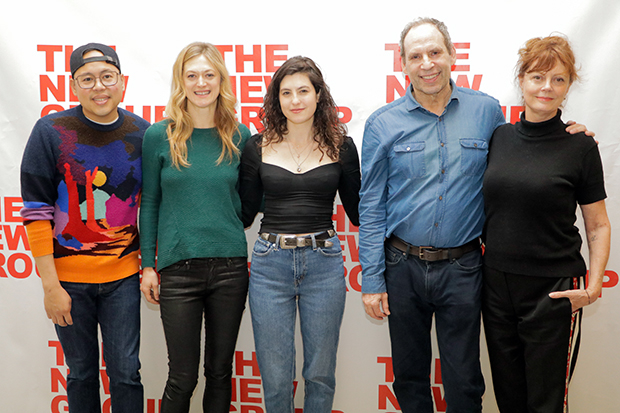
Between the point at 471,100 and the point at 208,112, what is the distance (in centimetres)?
114

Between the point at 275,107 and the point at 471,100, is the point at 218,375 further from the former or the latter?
the point at 471,100

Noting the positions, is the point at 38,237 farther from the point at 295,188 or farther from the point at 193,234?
the point at 295,188

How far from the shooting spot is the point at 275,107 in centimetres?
201

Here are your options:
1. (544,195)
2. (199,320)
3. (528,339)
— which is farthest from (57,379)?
(544,195)

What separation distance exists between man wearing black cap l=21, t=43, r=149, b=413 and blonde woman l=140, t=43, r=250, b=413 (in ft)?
0.32

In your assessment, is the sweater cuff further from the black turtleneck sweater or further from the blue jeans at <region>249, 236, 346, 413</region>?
the black turtleneck sweater

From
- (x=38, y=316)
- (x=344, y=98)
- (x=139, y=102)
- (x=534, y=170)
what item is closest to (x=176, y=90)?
(x=139, y=102)

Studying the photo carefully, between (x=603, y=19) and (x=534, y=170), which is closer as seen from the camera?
(x=534, y=170)

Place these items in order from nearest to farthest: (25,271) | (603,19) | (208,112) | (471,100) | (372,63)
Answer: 1. (471,100)
2. (208,112)
3. (603,19)
4. (372,63)
5. (25,271)

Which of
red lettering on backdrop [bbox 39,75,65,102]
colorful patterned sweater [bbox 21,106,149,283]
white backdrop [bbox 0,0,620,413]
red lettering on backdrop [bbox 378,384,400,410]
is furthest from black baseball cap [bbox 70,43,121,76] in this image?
red lettering on backdrop [bbox 378,384,400,410]

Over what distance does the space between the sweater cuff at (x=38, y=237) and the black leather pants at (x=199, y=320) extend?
48cm

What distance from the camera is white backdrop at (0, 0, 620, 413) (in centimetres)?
225

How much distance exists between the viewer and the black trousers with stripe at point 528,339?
5.28 feet

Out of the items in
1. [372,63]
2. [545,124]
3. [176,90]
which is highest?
[372,63]
